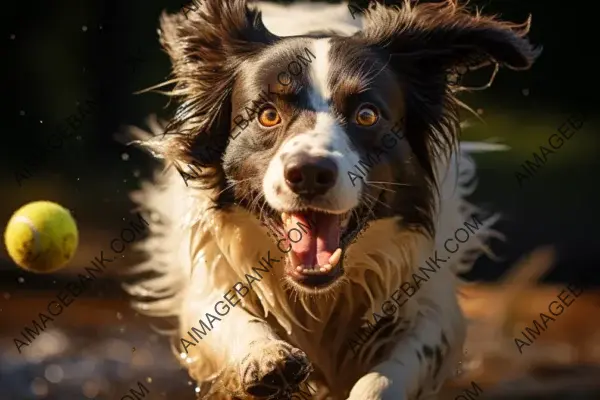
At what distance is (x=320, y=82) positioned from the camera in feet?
12.4

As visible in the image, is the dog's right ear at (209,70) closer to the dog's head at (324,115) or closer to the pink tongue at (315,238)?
the dog's head at (324,115)

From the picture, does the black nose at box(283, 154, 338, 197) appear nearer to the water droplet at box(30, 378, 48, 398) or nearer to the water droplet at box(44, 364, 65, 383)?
the water droplet at box(30, 378, 48, 398)

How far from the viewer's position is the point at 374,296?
4.14m

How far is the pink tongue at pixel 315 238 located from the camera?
3701 millimetres

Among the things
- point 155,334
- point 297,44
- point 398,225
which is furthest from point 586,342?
point 297,44

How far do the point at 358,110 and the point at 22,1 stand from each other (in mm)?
5251

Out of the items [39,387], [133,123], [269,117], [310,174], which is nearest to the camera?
[310,174]

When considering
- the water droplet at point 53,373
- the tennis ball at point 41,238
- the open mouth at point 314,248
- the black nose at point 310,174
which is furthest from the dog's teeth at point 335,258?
the water droplet at point 53,373

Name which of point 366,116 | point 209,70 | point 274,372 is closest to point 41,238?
point 209,70

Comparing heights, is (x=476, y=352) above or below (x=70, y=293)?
above

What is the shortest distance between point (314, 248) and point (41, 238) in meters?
1.09

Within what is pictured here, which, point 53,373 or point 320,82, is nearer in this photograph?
point 320,82

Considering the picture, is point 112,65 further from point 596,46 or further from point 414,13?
point 414,13

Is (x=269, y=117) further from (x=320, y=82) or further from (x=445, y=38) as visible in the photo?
(x=445, y=38)
